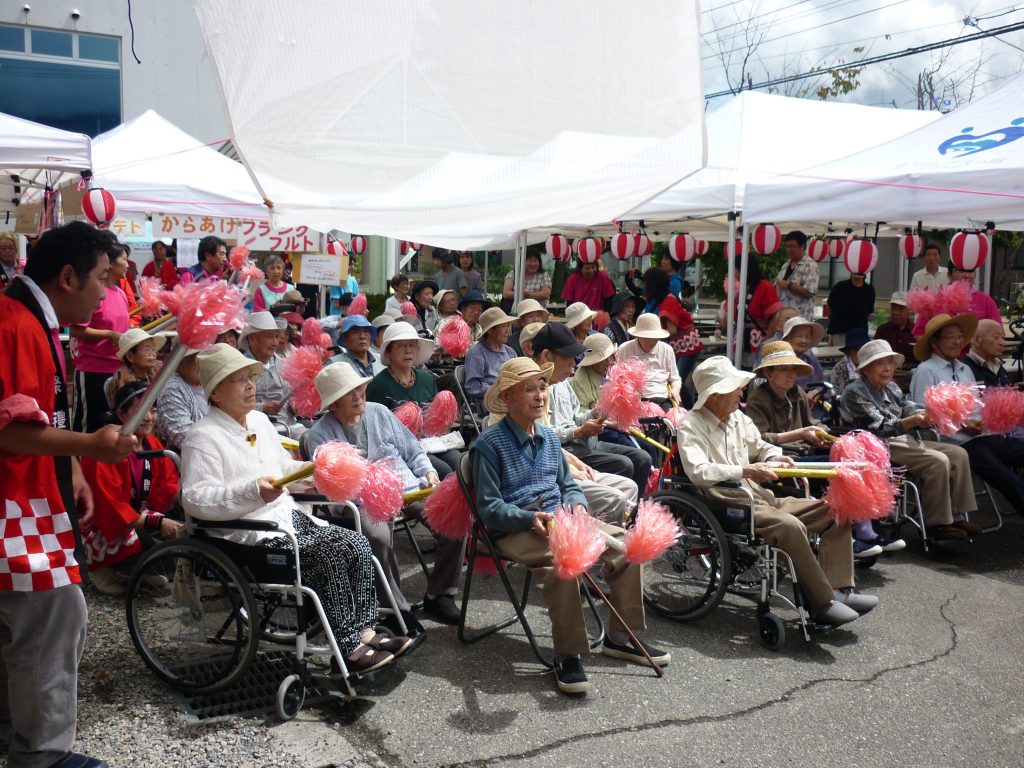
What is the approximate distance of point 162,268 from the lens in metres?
14.0

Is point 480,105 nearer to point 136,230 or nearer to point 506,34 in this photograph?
point 506,34

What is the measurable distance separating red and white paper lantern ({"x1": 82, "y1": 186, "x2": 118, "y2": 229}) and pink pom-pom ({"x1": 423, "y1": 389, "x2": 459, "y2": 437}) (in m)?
4.90

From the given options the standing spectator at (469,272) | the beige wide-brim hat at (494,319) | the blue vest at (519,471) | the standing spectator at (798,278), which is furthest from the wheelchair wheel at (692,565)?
the standing spectator at (469,272)

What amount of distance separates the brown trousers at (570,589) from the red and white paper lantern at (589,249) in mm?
9877

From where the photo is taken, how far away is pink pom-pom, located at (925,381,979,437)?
19.3ft

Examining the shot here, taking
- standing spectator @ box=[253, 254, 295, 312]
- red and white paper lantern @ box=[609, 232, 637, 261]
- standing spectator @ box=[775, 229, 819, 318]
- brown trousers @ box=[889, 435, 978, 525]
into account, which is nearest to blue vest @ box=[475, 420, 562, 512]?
brown trousers @ box=[889, 435, 978, 525]

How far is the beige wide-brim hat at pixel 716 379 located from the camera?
497 cm

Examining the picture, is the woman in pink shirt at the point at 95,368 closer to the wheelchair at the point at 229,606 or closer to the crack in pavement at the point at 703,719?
the wheelchair at the point at 229,606

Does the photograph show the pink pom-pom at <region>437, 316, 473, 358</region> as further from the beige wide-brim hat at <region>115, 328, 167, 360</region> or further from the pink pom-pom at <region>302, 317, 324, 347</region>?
the beige wide-brim hat at <region>115, 328, 167, 360</region>

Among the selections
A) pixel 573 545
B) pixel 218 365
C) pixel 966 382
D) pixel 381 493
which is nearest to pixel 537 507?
pixel 573 545

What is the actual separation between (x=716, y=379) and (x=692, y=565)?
113 centimetres

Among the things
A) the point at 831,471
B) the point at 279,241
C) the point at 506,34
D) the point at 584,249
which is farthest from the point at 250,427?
the point at 584,249

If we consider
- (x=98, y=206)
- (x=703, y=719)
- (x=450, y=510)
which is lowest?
(x=703, y=719)

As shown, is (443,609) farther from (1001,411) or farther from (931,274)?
(931,274)
